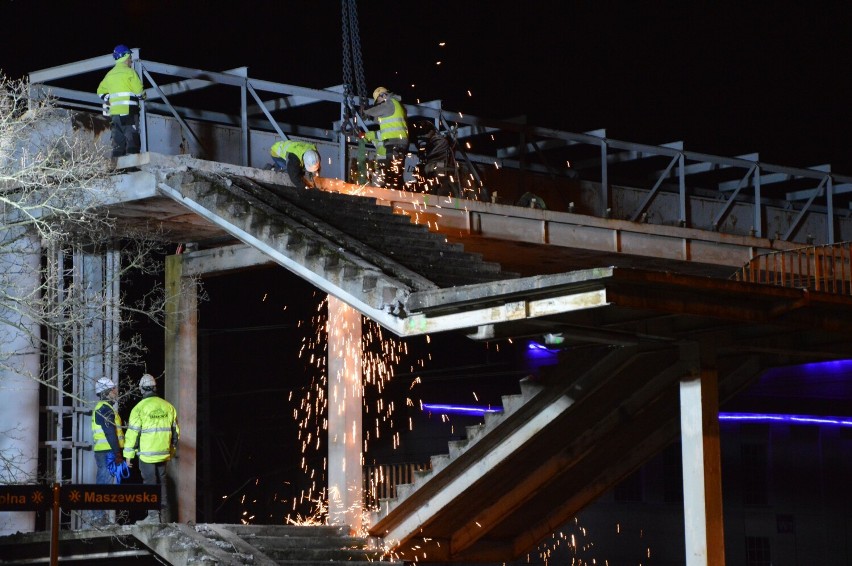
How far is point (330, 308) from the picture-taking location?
74.4ft

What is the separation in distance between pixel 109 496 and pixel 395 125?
11.6 metres

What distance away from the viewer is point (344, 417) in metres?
22.4

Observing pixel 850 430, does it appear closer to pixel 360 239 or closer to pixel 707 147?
pixel 707 147

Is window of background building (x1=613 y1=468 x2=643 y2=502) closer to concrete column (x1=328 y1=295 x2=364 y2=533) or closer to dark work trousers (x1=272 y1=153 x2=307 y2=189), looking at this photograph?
concrete column (x1=328 y1=295 x2=364 y2=533)

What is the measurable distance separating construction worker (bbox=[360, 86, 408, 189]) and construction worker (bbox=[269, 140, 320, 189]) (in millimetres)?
1714

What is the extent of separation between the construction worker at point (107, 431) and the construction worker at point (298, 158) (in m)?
4.38

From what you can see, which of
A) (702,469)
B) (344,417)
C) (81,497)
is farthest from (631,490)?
(81,497)

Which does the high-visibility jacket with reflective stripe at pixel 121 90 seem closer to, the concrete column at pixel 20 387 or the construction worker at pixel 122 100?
the construction worker at pixel 122 100

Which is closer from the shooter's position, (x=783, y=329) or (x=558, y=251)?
(x=783, y=329)

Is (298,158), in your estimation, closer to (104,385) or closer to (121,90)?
(121,90)

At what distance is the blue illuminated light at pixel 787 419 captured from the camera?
37875mm

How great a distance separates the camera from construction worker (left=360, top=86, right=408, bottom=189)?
24.0 metres

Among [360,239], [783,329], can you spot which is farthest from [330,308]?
[783,329]

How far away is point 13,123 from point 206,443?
46.9 feet
